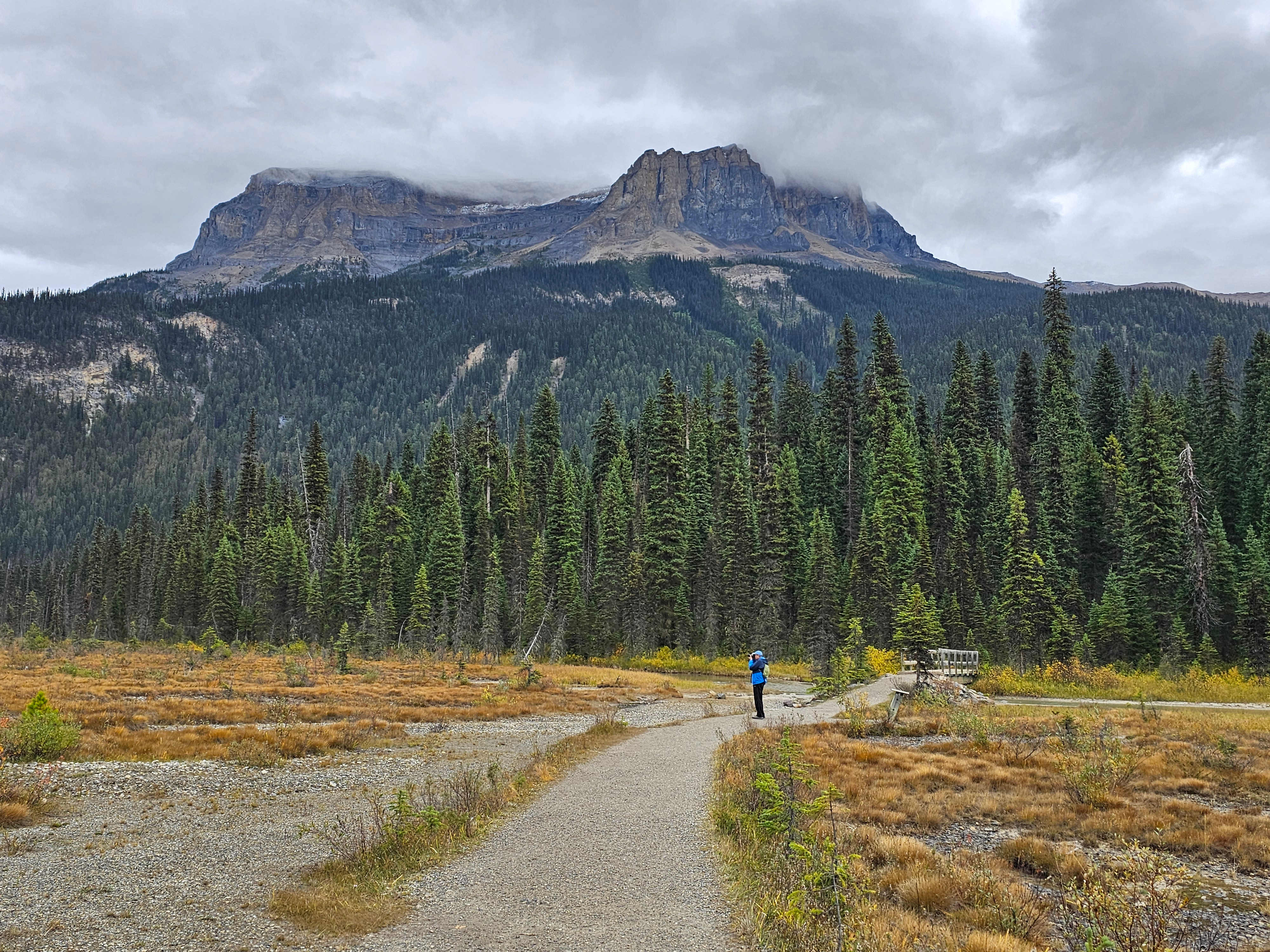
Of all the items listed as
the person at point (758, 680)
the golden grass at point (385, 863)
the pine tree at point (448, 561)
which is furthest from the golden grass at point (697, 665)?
the golden grass at point (385, 863)

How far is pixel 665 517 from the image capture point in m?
65.1

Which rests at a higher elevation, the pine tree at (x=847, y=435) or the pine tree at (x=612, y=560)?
the pine tree at (x=847, y=435)

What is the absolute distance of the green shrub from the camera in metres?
17.9

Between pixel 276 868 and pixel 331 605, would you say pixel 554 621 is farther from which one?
pixel 276 868

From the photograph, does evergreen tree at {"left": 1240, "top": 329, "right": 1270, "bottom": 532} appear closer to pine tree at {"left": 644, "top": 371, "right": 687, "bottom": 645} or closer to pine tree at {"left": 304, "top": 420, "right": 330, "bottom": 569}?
pine tree at {"left": 644, "top": 371, "right": 687, "bottom": 645}

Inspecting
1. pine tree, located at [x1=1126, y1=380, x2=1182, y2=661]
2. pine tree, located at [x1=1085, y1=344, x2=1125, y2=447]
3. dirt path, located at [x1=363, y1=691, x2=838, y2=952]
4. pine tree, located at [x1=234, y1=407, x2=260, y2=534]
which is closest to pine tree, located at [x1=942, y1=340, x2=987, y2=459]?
pine tree, located at [x1=1085, y1=344, x2=1125, y2=447]

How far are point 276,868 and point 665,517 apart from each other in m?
54.6

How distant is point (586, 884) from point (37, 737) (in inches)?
611

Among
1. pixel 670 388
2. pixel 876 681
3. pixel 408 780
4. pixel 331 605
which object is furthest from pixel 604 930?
pixel 331 605

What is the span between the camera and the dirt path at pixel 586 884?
829 centimetres

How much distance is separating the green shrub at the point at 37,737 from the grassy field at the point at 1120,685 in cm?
3666

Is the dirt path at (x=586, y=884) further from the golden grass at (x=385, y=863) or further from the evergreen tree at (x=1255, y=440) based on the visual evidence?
the evergreen tree at (x=1255, y=440)

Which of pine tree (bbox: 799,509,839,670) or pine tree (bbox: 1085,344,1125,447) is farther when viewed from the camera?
pine tree (bbox: 1085,344,1125,447)

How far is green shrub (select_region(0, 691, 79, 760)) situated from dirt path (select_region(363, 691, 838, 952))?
1212cm
